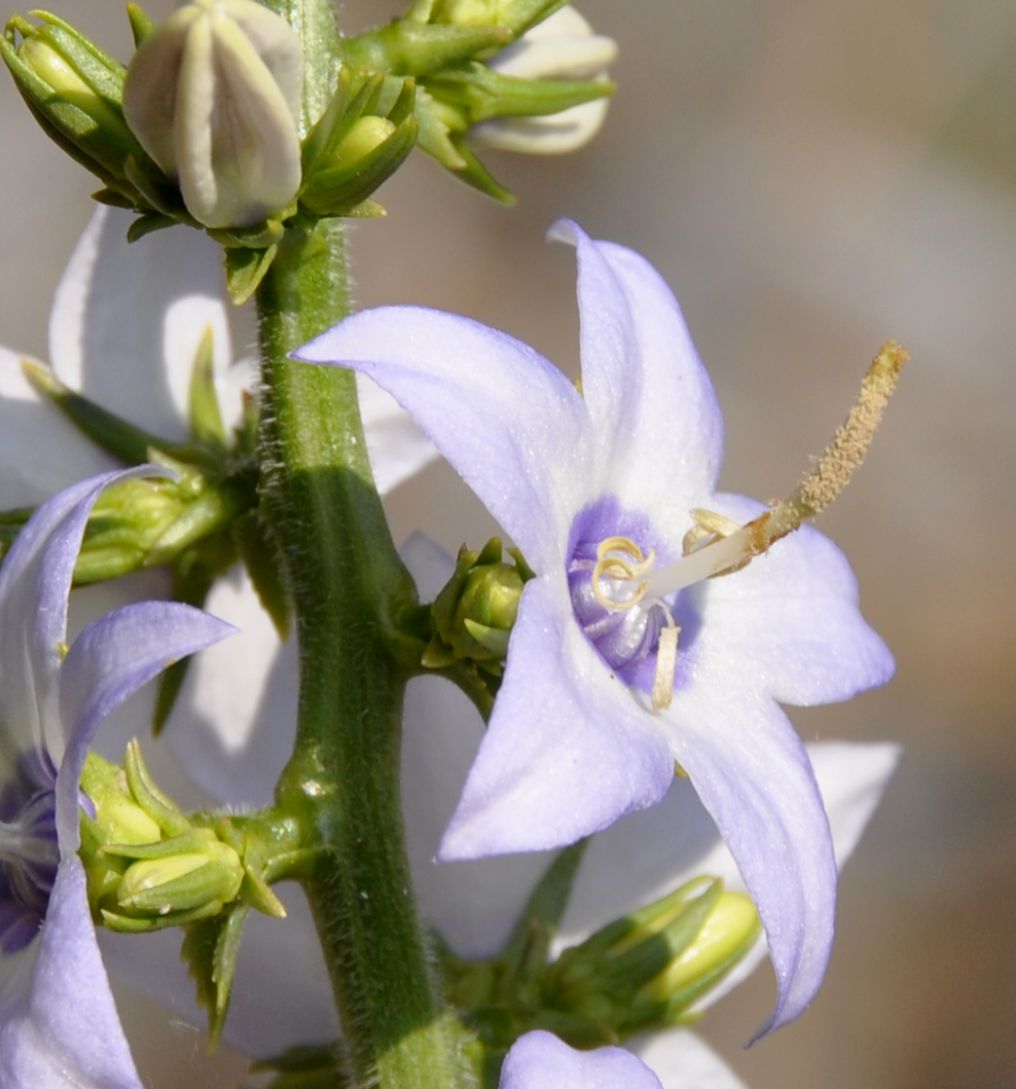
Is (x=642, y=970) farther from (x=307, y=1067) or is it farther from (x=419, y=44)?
(x=419, y=44)

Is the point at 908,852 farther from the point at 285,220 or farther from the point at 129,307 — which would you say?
the point at 285,220

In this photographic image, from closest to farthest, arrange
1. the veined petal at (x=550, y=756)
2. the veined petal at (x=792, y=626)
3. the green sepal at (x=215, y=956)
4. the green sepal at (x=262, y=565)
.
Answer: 1. the veined petal at (x=550, y=756)
2. the green sepal at (x=215, y=956)
3. the veined petal at (x=792, y=626)
4. the green sepal at (x=262, y=565)

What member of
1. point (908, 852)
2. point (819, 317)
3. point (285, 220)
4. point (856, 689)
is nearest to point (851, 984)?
point (908, 852)

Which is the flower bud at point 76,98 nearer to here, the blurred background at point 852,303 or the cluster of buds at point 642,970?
the cluster of buds at point 642,970

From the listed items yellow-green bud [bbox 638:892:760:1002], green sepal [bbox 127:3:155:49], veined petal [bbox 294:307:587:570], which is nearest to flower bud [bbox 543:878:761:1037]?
yellow-green bud [bbox 638:892:760:1002]

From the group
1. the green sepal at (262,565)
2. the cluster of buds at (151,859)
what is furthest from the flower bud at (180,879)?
the green sepal at (262,565)

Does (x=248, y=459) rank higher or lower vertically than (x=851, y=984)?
higher
